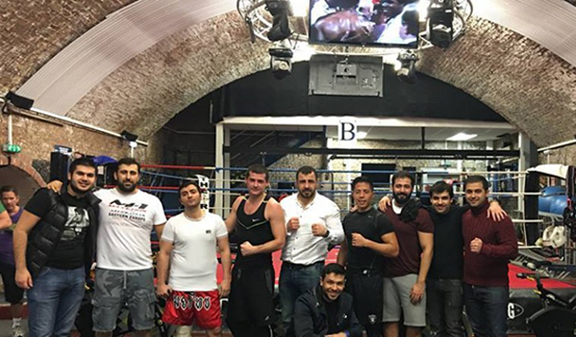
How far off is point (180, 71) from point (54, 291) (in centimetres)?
579

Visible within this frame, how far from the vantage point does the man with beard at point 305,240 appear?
9.70 ft

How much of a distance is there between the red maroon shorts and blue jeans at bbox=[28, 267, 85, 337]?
0.61m

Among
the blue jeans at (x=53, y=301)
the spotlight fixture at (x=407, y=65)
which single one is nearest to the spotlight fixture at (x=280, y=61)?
the spotlight fixture at (x=407, y=65)

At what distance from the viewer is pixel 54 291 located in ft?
8.95

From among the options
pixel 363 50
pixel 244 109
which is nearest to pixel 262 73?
pixel 244 109

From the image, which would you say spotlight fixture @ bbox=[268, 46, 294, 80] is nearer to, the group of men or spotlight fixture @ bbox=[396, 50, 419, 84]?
spotlight fixture @ bbox=[396, 50, 419, 84]

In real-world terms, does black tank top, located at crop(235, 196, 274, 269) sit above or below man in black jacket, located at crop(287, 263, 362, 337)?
above

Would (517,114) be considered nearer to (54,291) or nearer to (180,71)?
(180,71)

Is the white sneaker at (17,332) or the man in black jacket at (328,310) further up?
the man in black jacket at (328,310)

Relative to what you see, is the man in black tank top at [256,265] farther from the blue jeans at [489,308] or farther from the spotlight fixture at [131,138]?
the spotlight fixture at [131,138]

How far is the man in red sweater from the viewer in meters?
2.94

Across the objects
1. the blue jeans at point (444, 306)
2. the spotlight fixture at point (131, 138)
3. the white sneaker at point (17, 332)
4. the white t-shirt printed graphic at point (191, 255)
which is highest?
the spotlight fixture at point (131, 138)

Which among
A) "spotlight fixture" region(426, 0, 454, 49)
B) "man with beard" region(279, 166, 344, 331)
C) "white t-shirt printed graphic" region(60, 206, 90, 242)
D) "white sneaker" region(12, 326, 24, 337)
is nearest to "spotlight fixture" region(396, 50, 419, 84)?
"spotlight fixture" region(426, 0, 454, 49)

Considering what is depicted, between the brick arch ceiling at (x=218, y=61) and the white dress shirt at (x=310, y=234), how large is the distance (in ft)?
12.5
